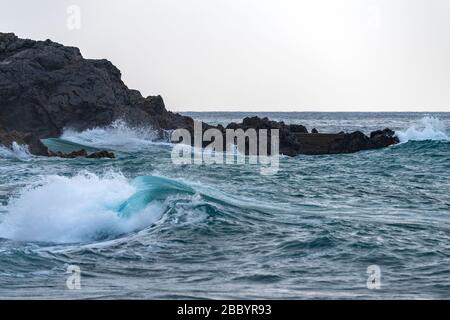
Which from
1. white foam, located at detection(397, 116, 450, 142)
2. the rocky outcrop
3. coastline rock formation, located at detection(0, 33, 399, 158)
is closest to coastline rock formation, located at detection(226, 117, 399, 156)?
coastline rock formation, located at detection(0, 33, 399, 158)

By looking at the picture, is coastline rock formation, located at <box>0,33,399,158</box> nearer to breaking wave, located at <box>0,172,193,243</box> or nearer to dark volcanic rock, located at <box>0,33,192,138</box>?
dark volcanic rock, located at <box>0,33,192,138</box>

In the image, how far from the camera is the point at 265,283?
27.6 feet

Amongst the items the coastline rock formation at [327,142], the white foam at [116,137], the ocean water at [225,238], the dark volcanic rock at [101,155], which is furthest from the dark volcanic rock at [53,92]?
the ocean water at [225,238]

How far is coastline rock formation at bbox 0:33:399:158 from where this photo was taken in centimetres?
4362

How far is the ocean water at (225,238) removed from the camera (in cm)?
834

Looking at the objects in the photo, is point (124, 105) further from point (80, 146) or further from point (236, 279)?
point (236, 279)

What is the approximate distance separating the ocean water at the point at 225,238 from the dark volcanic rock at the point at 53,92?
22.5 meters

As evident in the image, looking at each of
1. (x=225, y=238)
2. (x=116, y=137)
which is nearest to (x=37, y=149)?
(x=116, y=137)

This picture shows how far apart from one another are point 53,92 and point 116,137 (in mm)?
4572

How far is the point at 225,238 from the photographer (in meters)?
12.0

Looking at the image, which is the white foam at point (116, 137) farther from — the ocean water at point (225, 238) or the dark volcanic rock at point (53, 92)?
the ocean water at point (225, 238)

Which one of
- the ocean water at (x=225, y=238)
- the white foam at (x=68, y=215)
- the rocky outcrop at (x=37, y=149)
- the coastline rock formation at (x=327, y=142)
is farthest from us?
the coastline rock formation at (x=327, y=142)
